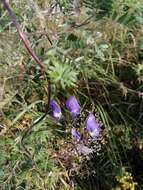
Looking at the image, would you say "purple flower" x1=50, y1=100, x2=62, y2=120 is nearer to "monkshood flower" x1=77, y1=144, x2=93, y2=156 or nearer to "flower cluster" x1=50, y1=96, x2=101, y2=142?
"flower cluster" x1=50, y1=96, x2=101, y2=142

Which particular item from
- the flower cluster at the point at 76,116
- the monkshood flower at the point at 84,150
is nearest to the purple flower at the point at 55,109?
the flower cluster at the point at 76,116

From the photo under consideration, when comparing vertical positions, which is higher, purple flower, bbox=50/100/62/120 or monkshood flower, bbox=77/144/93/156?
purple flower, bbox=50/100/62/120

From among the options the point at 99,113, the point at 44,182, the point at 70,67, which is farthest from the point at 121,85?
the point at 44,182

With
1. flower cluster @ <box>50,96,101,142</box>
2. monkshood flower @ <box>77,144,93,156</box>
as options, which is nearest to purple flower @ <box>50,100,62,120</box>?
flower cluster @ <box>50,96,101,142</box>

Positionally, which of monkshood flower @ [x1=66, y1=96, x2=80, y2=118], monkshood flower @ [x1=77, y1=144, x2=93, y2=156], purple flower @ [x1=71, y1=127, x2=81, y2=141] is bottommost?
monkshood flower @ [x1=77, y1=144, x2=93, y2=156]

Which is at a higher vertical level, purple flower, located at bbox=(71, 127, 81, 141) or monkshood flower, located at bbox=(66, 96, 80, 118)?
monkshood flower, located at bbox=(66, 96, 80, 118)
